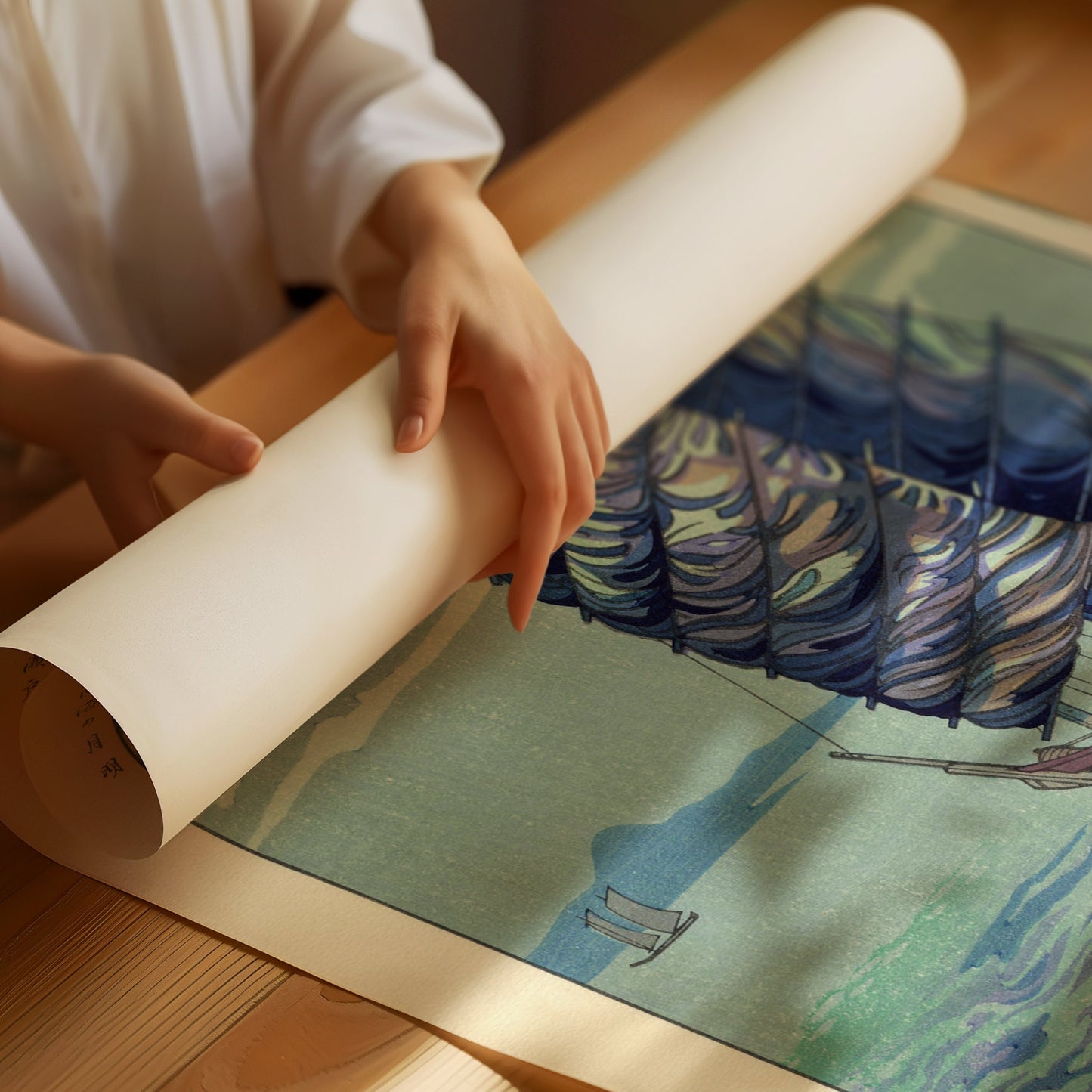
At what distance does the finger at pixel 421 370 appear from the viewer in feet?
1.49

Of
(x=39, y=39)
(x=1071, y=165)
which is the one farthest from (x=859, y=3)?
(x=39, y=39)

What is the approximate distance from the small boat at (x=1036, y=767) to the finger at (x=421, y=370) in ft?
0.66

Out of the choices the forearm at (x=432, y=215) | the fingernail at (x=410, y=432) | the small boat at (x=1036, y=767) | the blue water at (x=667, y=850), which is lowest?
the small boat at (x=1036, y=767)

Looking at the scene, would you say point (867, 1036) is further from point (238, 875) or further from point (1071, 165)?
point (1071, 165)

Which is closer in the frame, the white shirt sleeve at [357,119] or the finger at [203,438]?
the finger at [203,438]

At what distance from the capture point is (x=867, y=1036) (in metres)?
0.38

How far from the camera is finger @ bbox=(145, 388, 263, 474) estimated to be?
1.46 feet

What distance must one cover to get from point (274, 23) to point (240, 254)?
134 mm

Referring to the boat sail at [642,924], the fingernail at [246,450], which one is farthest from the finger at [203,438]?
the boat sail at [642,924]

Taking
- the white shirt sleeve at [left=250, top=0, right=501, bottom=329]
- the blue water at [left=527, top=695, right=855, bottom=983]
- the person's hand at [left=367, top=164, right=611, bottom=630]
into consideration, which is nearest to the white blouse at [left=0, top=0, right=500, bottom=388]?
the white shirt sleeve at [left=250, top=0, right=501, bottom=329]

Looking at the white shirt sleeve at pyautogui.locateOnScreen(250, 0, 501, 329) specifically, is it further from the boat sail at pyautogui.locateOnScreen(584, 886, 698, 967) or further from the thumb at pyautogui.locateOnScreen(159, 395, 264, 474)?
the boat sail at pyautogui.locateOnScreen(584, 886, 698, 967)

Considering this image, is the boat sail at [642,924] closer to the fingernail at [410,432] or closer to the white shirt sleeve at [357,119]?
the fingernail at [410,432]

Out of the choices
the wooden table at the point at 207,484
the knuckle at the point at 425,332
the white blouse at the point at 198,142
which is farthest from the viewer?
the white blouse at the point at 198,142

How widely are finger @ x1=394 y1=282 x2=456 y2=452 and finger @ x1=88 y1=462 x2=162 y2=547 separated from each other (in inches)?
4.7
